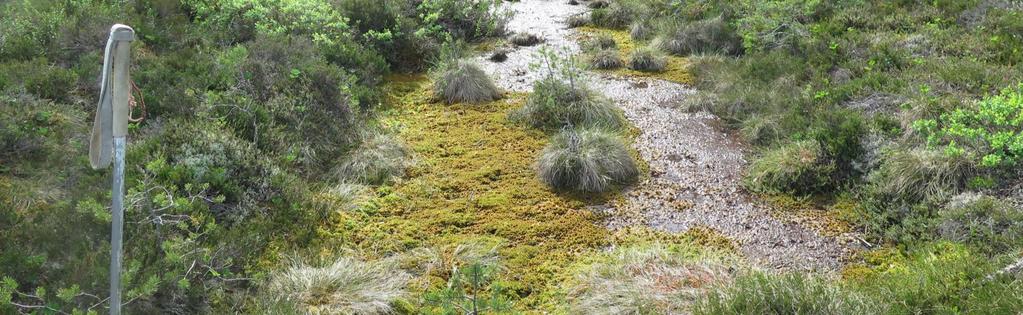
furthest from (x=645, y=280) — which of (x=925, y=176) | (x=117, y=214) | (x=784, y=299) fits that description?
(x=117, y=214)

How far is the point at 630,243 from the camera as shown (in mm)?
6066

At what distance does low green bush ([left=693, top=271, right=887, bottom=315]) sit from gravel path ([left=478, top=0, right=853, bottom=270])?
3.91ft

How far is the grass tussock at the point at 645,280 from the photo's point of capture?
483 cm

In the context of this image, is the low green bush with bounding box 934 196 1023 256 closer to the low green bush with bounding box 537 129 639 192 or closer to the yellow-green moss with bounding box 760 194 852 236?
the yellow-green moss with bounding box 760 194 852 236

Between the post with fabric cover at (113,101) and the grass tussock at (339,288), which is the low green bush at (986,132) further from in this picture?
the post with fabric cover at (113,101)

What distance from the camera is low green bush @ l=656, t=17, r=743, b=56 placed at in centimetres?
1140

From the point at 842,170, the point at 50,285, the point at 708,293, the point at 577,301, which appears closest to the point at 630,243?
the point at 577,301

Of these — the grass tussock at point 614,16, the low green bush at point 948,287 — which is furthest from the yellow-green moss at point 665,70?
the low green bush at point 948,287

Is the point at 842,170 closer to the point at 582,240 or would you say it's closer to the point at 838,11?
the point at 582,240

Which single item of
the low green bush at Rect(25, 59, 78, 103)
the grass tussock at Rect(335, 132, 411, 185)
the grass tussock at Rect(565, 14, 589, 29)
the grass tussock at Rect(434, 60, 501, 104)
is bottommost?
the grass tussock at Rect(565, 14, 589, 29)

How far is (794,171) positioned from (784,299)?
2.75 metres

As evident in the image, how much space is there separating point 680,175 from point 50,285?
5296 millimetres

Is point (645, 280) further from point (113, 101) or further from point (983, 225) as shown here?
point (113, 101)

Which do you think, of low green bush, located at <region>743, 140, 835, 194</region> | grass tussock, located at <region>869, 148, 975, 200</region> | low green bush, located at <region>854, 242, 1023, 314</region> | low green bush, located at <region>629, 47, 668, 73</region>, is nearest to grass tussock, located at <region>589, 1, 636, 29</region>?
low green bush, located at <region>629, 47, 668, 73</region>
